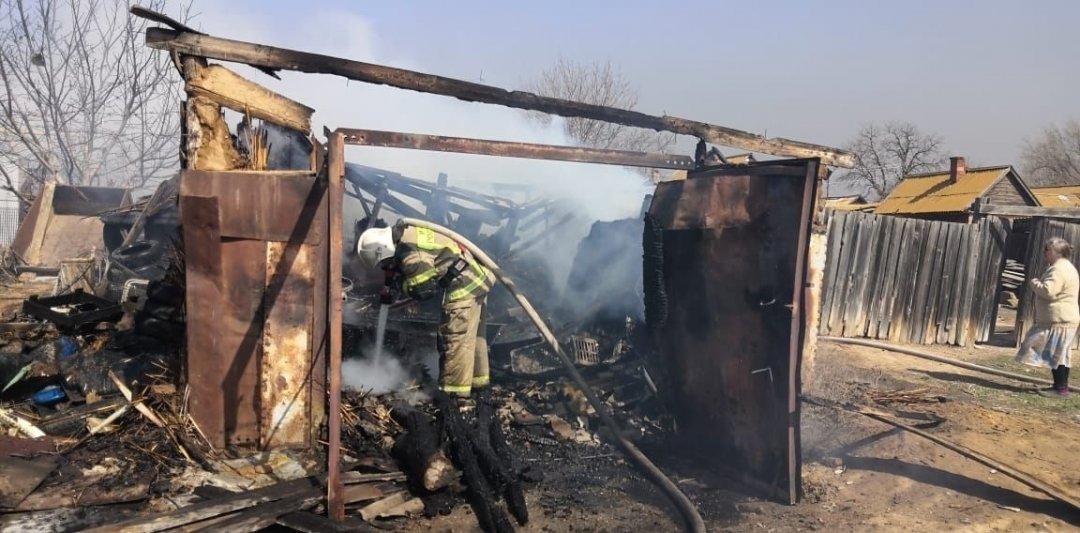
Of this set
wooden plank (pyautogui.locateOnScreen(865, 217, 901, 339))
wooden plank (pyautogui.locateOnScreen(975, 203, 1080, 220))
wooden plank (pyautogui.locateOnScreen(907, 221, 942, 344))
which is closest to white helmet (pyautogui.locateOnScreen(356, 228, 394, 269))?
wooden plank (pyautogui.locateOnScreen(865, 217, 901, 339))

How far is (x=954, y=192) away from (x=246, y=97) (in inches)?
961

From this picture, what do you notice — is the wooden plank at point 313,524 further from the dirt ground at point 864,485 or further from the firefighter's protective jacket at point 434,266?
the firefighter's protective jacket at point 434,266

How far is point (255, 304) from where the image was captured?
4.25 m

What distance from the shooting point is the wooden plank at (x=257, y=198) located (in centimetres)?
411

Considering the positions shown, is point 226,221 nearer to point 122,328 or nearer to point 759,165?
point 122,328

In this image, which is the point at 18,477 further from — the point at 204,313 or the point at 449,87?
the point at 449,87

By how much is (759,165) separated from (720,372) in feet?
4.99

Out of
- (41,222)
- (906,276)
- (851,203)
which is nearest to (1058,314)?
(906,276)

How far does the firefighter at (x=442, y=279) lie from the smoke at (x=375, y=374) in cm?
57

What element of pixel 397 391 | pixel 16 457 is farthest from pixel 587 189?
pixel 16 457

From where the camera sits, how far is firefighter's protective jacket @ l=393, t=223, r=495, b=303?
5.27 meters

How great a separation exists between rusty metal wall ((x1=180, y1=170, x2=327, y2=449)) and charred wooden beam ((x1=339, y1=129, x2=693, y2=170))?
1.59ft

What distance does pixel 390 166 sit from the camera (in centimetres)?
1545

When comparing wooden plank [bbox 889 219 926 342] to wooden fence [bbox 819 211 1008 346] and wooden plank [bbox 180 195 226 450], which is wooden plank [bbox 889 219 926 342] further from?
wooden plank [bbox 180 195 226 450]
